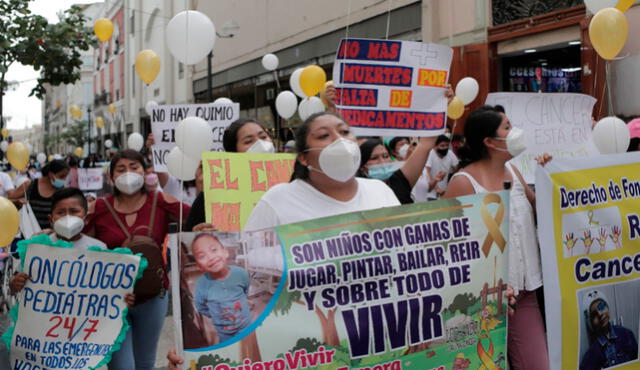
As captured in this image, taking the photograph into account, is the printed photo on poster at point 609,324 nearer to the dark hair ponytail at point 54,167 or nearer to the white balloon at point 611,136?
the white balloon at point 611,136

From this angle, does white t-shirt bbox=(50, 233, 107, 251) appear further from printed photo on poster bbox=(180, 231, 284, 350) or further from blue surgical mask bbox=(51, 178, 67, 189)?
blue surgical mask bbox=(51, 178, 67, 189)

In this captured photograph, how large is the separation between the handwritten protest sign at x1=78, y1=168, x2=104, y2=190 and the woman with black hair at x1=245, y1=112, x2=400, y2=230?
12019 millimetres

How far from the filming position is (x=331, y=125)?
3.23m

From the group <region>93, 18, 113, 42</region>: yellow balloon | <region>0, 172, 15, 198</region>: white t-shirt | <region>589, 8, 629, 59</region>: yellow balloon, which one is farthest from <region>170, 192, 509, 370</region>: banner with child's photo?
<region>93, 18, 113, 42</region>: yellow balloon

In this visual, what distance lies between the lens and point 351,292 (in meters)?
2.97

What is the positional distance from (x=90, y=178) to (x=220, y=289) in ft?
42.0

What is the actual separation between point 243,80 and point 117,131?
20.4 metres

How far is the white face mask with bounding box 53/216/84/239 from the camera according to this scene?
13.6 ft

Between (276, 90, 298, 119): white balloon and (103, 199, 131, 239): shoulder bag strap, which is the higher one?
(276, 90, 298, 119): white balloon

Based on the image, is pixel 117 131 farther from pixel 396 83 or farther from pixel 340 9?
pixel 396 83

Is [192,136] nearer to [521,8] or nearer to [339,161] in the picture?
[339,161]

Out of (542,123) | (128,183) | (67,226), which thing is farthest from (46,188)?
(542,123)

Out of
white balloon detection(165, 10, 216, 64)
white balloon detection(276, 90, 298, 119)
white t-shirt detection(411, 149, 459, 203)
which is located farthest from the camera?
white balloon detection(276, 90, 298, 119)

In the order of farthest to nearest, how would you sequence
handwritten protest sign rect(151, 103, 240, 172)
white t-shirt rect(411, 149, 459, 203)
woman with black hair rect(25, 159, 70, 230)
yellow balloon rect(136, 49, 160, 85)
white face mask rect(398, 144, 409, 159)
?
white t-shirt rect(411, 149, 459, 203)
yellow balloon rect(136, 49, 160, 85)
woman with black hair rect(25, 159, 70, 230)
white face mask rect(398, 144, 409, 159)
handwritten protest sign rect(151, 103, 240, 172)
